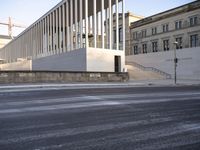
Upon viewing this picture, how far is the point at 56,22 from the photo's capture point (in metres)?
46.8

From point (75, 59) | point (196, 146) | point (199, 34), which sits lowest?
point (196, 146)

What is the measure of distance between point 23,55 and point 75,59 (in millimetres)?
39445

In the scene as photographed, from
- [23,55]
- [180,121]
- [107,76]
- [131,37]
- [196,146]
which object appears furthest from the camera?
[23,55]

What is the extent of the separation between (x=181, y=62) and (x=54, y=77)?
28565 mm

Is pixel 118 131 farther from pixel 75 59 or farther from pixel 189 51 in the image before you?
pixel 189 51

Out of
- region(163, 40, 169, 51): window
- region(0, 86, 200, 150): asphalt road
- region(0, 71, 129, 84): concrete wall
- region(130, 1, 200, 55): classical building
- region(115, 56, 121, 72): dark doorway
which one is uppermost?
region(130, 1, 200, 55): classical building

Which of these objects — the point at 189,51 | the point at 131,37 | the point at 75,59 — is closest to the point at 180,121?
the point at 75,59

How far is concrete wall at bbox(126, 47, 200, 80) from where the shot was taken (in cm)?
4372

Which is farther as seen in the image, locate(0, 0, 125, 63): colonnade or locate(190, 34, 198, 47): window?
locate(190, 34, 198, 47): window

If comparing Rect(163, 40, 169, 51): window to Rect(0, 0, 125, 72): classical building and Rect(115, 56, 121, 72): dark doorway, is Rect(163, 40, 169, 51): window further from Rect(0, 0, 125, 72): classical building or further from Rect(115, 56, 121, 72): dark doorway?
Rect(115, 56, 121, 72): dark doorway

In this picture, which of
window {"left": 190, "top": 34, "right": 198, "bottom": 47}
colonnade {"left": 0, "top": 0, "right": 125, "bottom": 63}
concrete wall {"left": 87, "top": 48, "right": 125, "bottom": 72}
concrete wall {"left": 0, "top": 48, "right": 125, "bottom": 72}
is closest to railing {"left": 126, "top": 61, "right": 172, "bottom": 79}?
colonnade {"left": 0, "top": 0, "right": 125, "bottom": 63}

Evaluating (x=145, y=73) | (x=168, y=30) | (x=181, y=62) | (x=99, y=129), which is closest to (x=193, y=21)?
(x=168, y=30)

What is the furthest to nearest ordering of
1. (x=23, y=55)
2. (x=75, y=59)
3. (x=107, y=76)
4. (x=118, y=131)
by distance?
(x=23, y=55), (x=75, y=59), (x=107, y=76), (x=118, y=131)

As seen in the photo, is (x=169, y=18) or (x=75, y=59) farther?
(x=169, y=18)
